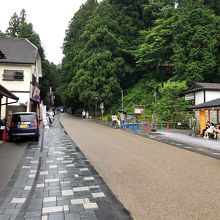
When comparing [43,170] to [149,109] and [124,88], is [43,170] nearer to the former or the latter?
[149,109]

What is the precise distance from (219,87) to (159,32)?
16361 millimetres

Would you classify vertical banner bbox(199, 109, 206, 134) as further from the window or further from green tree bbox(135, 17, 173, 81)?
the window

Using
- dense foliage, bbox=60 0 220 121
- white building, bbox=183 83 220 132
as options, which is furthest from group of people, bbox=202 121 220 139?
dense foliage, bbox=60 0 220 121

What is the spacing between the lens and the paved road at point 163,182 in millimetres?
5801

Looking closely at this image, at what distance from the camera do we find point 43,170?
9.88 metres

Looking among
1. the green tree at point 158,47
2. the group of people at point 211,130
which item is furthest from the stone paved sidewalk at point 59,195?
the green tree at point 158,47

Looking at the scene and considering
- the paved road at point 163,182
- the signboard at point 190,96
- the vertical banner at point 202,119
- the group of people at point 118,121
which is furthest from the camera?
the group of people at point 118,121

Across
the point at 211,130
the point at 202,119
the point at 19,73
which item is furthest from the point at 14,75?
the point at 211,130

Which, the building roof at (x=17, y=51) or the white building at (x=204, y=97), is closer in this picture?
the white building at (x=204, y=97)

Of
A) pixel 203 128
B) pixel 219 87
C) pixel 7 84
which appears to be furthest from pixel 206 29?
pixel 7 84

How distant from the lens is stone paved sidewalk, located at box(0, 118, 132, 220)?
562 centimetres

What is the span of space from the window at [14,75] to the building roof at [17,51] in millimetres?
1212

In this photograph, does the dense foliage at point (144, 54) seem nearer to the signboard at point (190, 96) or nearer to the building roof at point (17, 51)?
the signboard at point (190, 96)

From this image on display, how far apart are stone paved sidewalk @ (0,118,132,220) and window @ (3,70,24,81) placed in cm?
2777
